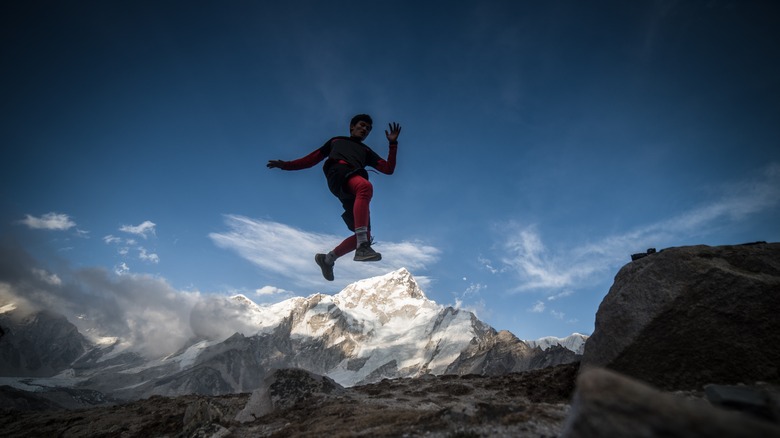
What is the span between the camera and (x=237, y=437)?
26.2 ft

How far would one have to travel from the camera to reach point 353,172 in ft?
29.3

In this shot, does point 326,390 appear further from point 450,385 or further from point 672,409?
point 672,409

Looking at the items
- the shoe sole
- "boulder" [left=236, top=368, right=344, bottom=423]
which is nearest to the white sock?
the shoe sole

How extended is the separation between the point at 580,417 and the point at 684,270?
20.7 ft

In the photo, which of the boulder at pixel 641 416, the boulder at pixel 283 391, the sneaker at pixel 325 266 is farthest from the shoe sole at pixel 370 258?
the boulder at pixel 641 416

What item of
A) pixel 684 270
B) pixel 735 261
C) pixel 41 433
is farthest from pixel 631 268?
pixel 41 433

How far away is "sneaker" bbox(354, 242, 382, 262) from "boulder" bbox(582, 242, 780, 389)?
16.7ft

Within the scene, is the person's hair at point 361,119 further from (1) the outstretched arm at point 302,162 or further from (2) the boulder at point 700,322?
(2) the boulder at point 700,322

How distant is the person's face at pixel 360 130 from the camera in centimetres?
1018

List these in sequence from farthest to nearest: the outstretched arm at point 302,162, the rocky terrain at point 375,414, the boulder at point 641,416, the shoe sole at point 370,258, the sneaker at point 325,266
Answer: the outstretched arm at point 302,162 → the sneaker at point 325,266 → the shoe sole at point 370,258 → the rocky terrain at point 375,414 → the boulder at point 641,416

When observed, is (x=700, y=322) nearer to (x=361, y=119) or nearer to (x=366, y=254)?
(x=366, y=254)

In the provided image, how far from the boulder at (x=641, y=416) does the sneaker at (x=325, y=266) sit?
25.9 ft

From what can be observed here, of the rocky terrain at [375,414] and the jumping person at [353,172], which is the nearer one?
the rocky terrain at [375,414]

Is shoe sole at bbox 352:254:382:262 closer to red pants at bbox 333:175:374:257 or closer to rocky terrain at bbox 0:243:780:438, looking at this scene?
red pants at bbox 333:175:374:257
